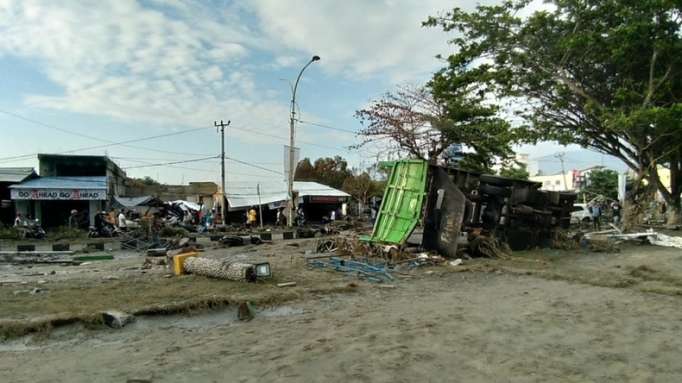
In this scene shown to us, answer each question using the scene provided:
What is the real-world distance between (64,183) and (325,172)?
3078 centimetres

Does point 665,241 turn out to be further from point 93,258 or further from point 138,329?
point 93,258

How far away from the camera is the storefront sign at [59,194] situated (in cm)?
2862

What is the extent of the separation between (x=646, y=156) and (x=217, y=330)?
2245 cm

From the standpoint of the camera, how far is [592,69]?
2147cm

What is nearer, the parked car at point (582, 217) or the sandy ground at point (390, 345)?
the sandy ground at point (390, 345)

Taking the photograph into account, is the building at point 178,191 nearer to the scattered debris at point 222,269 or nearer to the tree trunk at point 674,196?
the tree trunk at point 674,196

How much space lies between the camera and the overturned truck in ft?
42.4

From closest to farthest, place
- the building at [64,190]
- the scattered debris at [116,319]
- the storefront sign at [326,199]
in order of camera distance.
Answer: the scattered debris at [116,319]
the building at [64,190]
the storefront sign at [326,199]

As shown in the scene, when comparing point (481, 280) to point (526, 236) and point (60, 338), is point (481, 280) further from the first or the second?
point (60, 338)

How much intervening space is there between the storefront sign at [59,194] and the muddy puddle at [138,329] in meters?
26.3

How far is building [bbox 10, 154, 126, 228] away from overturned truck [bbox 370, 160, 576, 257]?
22.9 metres

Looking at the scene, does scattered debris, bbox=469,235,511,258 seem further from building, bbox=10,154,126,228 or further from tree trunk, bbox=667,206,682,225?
building, bbox=10,154,126,228

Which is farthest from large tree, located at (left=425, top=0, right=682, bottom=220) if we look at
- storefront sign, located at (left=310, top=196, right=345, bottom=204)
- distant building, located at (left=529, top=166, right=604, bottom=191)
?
distant building, located at (left=529, top=166, right=604, bottom=191)

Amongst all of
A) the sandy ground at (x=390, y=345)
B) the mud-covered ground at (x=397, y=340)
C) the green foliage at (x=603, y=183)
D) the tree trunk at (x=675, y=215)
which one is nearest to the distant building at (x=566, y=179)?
the green foliage at (x=603, y=183)
